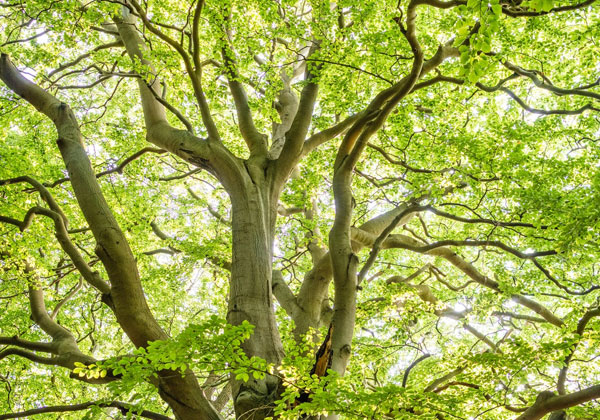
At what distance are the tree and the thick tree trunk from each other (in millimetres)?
23

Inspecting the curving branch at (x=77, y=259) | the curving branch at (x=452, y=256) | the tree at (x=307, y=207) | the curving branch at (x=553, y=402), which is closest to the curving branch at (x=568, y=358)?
the tree at (x=307, y=207)

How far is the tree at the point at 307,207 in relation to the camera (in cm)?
389

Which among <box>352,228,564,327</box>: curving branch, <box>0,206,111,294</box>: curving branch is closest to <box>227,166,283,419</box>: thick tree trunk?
<box>0,206,111,294</box>: curving branch

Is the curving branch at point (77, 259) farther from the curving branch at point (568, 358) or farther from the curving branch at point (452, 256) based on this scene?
the curving branch at point (568, 358)

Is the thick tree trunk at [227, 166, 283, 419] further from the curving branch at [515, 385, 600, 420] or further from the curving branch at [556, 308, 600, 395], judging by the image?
the curving branch at [556, 308, 600, 395]

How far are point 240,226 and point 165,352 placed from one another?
7.26 ft

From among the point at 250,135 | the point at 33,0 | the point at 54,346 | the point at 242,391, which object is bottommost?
the point at 242,391

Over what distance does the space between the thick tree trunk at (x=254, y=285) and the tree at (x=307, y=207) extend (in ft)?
0.08

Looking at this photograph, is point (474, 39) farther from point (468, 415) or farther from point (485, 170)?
point (485, 170)

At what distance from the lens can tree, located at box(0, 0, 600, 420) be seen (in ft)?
12.8

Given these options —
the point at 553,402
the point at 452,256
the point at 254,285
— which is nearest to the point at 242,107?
the point at 254,285

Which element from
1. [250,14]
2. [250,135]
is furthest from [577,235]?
[250,14]

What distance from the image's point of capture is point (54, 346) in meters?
4.75

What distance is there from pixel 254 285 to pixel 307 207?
4588mm
